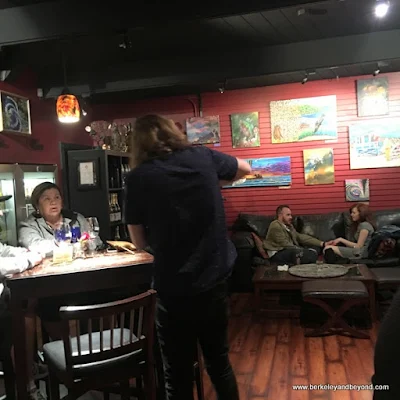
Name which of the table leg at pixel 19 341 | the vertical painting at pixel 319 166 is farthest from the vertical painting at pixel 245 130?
the table leg at pixel 19 341

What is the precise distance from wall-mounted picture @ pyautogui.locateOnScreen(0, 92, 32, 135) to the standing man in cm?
340

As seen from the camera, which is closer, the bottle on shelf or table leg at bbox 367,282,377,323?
table leg at bbox 367,282,377,323

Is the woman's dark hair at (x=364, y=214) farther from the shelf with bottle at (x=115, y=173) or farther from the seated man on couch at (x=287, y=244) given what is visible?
the shelf with bottle at (x=115, y=173)

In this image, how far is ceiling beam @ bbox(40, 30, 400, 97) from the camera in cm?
479

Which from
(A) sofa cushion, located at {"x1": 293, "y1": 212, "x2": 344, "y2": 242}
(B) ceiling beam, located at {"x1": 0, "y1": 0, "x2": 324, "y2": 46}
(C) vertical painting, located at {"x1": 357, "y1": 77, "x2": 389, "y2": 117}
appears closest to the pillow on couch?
(A) sofa cushion, located at {"x1": 293, "y1": 212, "x2": 344, "y2": 242}

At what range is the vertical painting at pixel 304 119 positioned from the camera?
657 cm

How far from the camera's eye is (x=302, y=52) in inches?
195

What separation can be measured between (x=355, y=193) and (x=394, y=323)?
5984 mm

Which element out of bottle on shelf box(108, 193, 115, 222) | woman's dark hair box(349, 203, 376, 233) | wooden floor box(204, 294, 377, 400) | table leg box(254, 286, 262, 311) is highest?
bottle on shelf box(108, 193, 115, 222)

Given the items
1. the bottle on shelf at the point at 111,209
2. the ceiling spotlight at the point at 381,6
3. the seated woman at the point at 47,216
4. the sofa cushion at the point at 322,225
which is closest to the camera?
the seated woman at the point at 47,216

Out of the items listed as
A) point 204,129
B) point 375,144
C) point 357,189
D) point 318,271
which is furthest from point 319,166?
point 318,271

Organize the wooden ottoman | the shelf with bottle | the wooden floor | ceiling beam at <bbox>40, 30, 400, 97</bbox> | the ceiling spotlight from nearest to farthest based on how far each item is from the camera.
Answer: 1. the wooden floor
2. the ceiling spotlight
3. the wooden ottoman
4. ceiling beam at <bbox>40, 30, 400, 97</bbox>
5. the shelf with bottle

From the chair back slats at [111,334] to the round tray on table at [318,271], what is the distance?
2691 mm

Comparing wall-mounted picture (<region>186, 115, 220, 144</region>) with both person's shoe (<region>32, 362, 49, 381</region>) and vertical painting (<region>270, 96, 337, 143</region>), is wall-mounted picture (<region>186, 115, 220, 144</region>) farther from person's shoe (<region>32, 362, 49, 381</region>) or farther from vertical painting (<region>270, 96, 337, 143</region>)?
person's shoe (<region>32, 362, 49, 381</region>)
